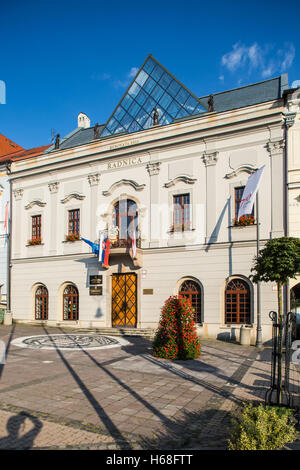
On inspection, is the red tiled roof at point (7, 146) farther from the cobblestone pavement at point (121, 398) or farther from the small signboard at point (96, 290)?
the cobblestone pavement at point (121, 398)

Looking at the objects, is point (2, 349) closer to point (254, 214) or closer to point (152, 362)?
point (152, 362)

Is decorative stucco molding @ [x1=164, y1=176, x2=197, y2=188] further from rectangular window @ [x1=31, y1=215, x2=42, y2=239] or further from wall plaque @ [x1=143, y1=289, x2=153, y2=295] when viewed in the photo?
rectangular window @ [x1=31, y1=215, x2=42, y2=239]

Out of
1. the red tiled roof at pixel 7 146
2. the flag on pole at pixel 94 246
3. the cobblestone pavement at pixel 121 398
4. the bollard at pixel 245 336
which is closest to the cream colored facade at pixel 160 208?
the bollard at pixel 245 336

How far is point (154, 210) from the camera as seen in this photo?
2039 centimetres

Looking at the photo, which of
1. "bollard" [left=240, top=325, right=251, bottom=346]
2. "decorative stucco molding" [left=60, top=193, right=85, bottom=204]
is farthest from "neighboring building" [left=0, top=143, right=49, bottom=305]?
"bollard" [left=240, top=325, right=251, bottom=346]

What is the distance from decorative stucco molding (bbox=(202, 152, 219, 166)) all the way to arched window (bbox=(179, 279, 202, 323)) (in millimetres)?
6439

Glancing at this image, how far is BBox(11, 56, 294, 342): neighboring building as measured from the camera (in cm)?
1778

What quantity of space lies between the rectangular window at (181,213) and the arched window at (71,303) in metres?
8.01

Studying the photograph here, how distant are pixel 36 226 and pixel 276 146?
16.5 metres

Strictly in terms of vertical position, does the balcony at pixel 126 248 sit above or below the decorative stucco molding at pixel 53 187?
below

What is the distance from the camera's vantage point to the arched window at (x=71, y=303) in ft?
73.5

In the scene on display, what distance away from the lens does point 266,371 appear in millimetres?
10586

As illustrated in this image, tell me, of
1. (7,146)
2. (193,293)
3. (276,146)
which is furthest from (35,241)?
(276,146)

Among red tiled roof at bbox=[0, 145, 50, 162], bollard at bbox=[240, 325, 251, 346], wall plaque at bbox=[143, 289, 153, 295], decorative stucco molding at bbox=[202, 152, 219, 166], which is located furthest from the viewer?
red tiled roof at bbox=[0, 145, 50, 162]
